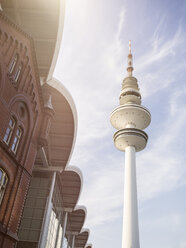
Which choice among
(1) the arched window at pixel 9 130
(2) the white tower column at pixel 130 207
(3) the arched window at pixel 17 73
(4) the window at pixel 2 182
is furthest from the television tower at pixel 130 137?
(3) the arched window at pixel 17 73

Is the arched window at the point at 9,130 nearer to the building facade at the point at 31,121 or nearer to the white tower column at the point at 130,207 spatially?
the building facade at the point at 31,121

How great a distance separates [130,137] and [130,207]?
14454mm

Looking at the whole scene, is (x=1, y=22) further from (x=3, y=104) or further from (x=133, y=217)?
(x=133, y=217)

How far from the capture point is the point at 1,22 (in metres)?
15.9

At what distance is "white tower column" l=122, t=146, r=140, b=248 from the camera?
4227 cm

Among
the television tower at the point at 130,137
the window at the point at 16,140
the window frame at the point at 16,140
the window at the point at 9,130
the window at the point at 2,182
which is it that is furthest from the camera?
the television tower at the point at 130,137

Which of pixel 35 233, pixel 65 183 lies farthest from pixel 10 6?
pixel 65 183

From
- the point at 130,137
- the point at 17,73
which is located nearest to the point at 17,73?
the point at 17,73

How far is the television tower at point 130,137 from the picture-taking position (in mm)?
43375

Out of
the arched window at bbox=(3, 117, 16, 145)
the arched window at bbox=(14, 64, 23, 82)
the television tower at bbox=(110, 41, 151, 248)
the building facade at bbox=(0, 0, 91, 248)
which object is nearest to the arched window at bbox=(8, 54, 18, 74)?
the building facade at bbox=(0, 0, 91, 248)

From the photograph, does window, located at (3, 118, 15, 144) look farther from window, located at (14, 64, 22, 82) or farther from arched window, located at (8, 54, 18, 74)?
arched window, located at (8, 54, 18, 74)

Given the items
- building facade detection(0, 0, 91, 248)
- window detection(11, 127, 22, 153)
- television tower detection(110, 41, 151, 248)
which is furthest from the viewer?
television tower detection(110, 41, 151, 248)

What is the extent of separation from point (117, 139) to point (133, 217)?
56.4 ft

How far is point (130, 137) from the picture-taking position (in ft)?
174
